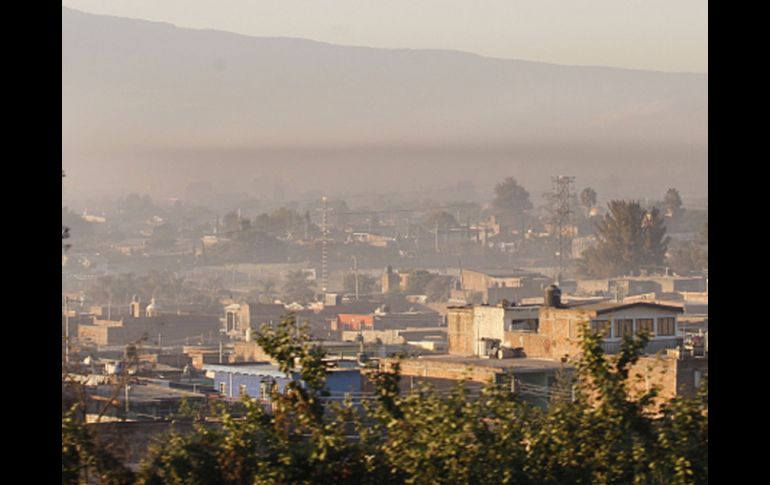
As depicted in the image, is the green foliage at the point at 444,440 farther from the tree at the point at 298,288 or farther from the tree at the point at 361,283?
the tree at the point at 361,283

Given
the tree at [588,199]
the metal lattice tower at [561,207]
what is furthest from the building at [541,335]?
the tree at [588,199]

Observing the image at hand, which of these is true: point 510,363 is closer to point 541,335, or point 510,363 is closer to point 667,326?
→ point 541,335

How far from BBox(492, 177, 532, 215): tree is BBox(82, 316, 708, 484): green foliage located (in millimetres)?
42346

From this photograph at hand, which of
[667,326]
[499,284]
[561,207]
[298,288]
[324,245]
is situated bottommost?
[298,288]

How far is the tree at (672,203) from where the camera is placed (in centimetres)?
4194

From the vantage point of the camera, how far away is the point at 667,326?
46.5 feet

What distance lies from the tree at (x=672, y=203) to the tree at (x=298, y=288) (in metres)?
12.2

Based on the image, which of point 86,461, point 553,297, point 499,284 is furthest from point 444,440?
point 499,284

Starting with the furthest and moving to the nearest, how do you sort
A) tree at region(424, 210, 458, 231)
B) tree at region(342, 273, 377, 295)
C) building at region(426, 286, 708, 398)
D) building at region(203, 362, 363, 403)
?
tree at region(424, 210, 458, 231)
tree at region(342, 273, 377, 295)
building at region(426, 286, 708, 398)
building at region(203, 362, 363, 403)

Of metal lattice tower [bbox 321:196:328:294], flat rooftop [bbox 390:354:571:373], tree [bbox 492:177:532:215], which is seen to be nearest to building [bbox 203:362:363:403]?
flat rooftop [bbox 390:354:571:373]

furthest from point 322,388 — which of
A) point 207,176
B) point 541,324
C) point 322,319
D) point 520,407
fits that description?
point 207,176

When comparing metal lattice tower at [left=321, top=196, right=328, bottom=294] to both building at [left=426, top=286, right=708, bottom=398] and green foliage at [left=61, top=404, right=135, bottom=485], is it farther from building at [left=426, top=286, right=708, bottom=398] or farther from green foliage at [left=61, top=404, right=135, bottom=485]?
green foliage at [left=61, top=404, right=135, bottom=485]

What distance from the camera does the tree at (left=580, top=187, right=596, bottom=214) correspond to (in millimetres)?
42844

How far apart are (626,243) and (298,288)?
9640mm
